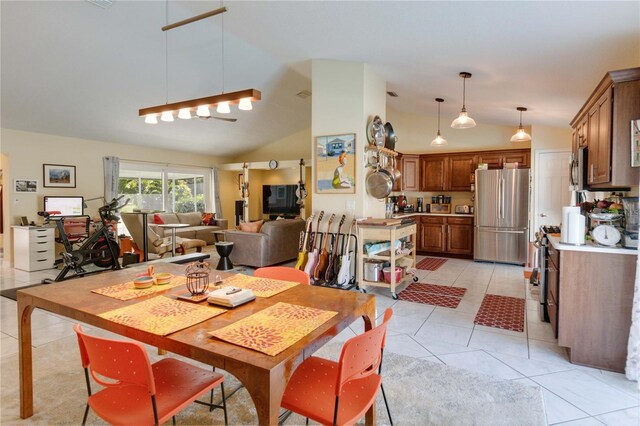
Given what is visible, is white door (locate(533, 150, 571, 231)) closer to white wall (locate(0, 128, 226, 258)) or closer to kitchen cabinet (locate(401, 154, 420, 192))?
kitchen cabinet (locate(401, 154, 420, 192))

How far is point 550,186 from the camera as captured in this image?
652 centimetres

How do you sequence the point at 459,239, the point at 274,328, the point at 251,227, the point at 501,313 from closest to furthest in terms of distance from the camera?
1. the point at 274,328
2. the point at 501,313
3. the point at 251,227
4. the point at 459,239

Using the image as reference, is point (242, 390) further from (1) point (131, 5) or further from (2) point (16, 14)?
(2) point (16, 14)

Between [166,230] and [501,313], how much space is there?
22.0 ft

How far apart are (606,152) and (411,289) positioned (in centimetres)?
274

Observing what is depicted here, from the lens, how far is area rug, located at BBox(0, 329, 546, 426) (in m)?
2.03

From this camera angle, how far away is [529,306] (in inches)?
160

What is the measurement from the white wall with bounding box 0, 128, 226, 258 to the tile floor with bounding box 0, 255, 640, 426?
2.73 meters

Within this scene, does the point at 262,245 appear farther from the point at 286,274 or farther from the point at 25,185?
the point at 25,185

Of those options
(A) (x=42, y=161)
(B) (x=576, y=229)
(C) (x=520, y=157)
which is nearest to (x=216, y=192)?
(A) (x=42, y=161)

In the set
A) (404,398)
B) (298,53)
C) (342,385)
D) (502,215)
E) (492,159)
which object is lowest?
(404,398)

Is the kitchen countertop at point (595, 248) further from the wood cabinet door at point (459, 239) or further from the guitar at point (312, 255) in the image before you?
the wood cabinet door at point (459, 239)

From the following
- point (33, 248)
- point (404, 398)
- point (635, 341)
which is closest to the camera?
point (404, 398)

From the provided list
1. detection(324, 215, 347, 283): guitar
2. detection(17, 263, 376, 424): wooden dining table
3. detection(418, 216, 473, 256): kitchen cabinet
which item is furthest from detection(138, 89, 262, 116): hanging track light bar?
detection(418, 216, 473, 256): kitchen cabinet
